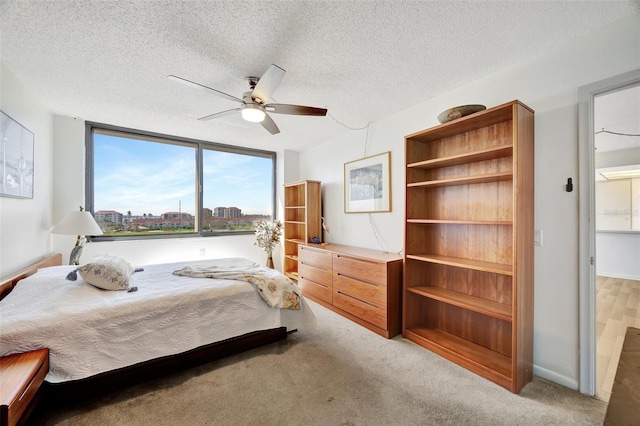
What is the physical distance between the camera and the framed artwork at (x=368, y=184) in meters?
3.35

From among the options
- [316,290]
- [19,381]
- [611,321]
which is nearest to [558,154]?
[611,321]

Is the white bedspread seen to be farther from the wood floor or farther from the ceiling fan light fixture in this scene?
the wood floor

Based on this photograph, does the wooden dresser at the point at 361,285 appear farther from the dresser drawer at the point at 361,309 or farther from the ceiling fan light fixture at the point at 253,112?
the ceiling fan light fixture at the point at 253,112

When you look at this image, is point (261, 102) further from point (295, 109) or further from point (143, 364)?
point (143, 364)

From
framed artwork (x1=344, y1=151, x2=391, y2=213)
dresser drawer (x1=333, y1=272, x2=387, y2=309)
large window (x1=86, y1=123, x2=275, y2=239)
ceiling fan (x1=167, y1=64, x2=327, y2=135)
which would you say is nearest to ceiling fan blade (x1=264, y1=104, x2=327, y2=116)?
ceiling fan (x1=167, y1=64, x2=327, y2=135)

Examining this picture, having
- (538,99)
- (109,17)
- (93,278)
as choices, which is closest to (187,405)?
(93,278)

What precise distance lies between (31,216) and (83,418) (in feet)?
7.33

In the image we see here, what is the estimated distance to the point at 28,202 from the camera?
264 centimetres

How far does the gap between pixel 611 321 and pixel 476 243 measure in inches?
A: 81.0

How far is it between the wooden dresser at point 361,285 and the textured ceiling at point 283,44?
70.7 inches

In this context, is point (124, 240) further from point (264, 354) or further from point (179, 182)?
point (264, 354)

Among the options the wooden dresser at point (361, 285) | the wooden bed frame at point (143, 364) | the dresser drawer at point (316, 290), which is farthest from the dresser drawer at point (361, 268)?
the wooden bed frame at point (143, 364)

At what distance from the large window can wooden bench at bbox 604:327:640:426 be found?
465cm

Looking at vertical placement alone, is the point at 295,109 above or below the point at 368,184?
above
